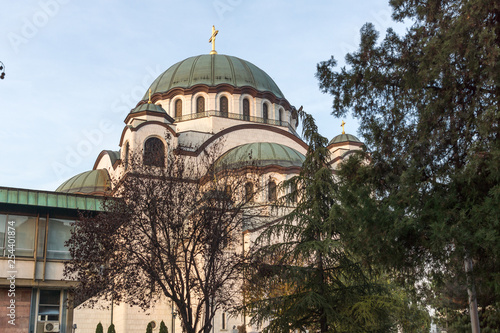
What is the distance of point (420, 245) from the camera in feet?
32.8

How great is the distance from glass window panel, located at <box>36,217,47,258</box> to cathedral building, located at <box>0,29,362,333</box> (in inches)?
1.4

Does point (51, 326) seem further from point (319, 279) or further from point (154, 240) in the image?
point (319, 279)

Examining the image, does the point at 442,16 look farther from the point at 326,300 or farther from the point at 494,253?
the point at 326,300

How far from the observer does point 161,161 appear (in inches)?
632

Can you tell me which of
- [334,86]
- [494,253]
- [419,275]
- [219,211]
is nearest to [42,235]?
[219,211]

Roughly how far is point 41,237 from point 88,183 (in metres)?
15.6

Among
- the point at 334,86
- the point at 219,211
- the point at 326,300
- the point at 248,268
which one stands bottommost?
the point at 326,300

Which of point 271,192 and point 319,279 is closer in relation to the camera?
point 319,279

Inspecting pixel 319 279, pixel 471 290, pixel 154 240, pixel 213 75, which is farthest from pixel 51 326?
pixel 213 75

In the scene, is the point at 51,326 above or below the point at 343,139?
below

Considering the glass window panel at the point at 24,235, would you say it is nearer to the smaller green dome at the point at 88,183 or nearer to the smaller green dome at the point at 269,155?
the smaller green dome at the point at 269,155

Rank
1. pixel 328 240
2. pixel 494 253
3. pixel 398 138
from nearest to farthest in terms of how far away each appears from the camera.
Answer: pixel 494 253 < pixel 398 138 < pixel 328 240

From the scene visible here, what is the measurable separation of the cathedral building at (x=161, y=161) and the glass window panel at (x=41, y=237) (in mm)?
36

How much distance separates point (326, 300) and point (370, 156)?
3.82 meters
